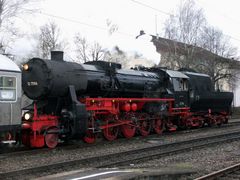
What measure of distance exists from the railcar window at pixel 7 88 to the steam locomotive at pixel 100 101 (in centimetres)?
129

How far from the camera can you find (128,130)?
18.5m

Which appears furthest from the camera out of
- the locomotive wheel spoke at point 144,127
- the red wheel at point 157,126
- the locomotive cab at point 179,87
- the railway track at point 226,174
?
the locomotive cab at point 179,87

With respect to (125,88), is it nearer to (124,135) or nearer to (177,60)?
(124,135)

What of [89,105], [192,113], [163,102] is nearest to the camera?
[89,105]

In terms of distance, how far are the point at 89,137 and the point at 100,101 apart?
4.91ft

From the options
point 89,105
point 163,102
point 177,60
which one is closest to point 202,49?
point 177,60

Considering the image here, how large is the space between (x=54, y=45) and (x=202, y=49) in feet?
55.8

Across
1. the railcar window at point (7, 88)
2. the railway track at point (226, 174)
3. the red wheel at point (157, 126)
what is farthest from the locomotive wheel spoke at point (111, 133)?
the railway track at point (226, 174)

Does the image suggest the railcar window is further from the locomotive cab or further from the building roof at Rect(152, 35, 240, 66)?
the building roof at Rect(152, 35, 240, 66)

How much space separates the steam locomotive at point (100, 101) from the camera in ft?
48.3

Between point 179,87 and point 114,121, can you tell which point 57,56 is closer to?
point 114,121

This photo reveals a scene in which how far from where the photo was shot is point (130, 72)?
19.0 m

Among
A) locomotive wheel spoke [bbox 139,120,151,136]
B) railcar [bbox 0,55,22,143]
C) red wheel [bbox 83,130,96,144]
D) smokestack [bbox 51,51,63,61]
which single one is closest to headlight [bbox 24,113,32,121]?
railcar [bbox 0,55,22,143]

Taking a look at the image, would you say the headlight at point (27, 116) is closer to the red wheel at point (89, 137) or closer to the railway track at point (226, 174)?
the red wheel at point (89, 137)
